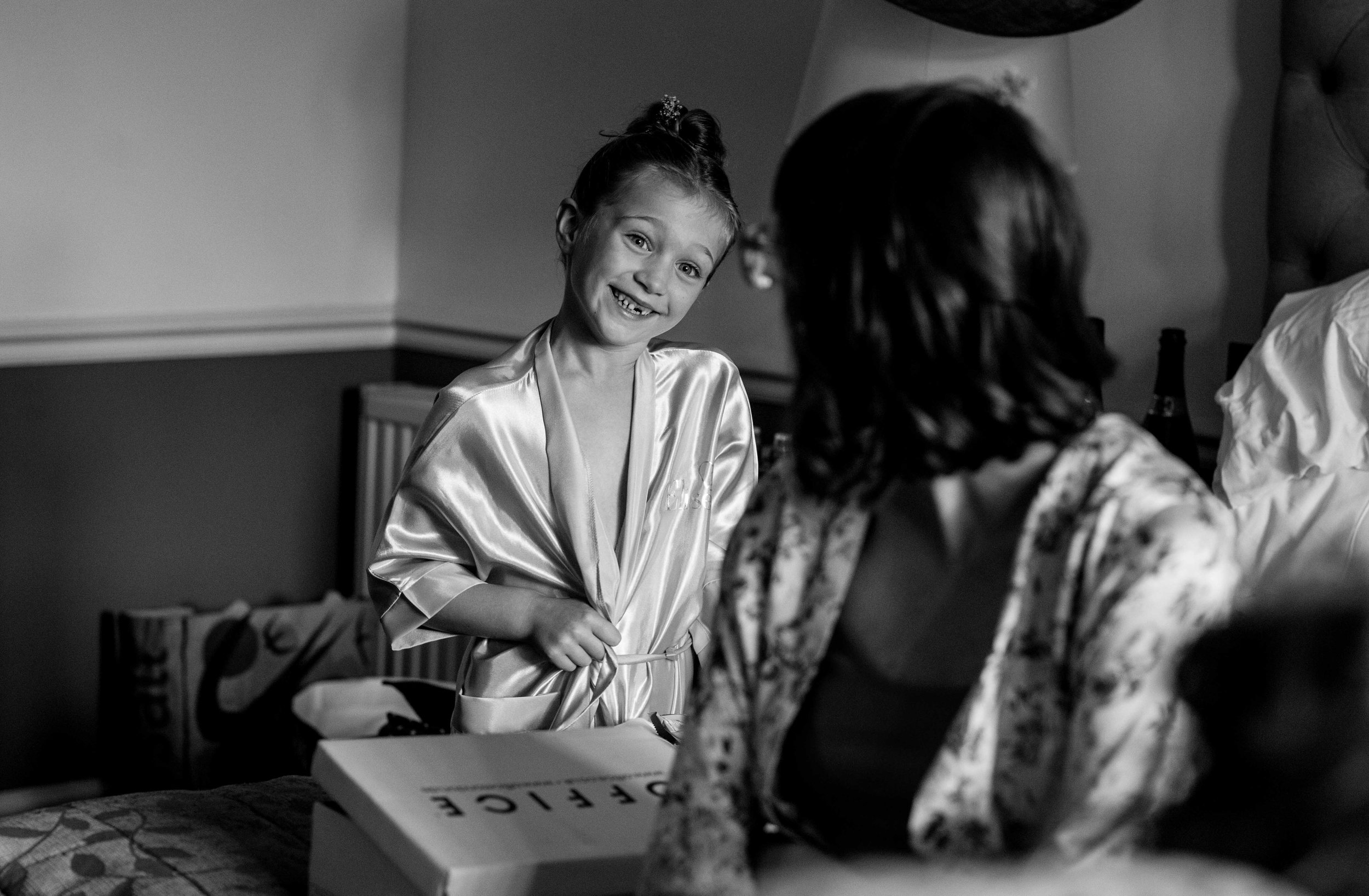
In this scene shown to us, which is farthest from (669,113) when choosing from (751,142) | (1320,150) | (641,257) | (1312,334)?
(751,142)

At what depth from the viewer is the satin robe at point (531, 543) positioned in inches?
66.0

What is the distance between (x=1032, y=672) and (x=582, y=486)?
2.83 feet

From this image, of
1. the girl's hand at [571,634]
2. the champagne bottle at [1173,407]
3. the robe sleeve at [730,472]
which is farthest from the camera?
the champagne bottle at [1173,407]

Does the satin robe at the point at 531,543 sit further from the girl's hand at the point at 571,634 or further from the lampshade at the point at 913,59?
the lampshade at the point at 913,59

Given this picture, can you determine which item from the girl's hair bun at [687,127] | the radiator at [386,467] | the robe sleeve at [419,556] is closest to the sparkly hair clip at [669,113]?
the girl's hair bun at [687,127]

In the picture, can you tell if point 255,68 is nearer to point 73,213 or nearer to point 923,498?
point 73,213

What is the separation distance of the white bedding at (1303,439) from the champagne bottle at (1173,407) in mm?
244

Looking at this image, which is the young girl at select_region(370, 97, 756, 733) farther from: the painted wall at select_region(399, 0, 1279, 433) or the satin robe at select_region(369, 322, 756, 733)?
the painted wall at select_region(399, 0, 1279, 433)

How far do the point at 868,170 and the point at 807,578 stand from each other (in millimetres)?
294

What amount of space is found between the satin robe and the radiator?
1728 millimetres

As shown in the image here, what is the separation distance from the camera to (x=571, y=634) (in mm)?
1589

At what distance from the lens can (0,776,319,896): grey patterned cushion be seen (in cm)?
140

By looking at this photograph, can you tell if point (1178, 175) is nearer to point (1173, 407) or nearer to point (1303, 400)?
point (1173, 407)

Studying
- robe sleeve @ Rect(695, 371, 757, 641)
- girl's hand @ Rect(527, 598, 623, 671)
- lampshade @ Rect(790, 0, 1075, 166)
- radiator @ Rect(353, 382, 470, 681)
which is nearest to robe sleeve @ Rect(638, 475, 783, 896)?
girl's hand @ Rect(527, 598, 623, 671)
